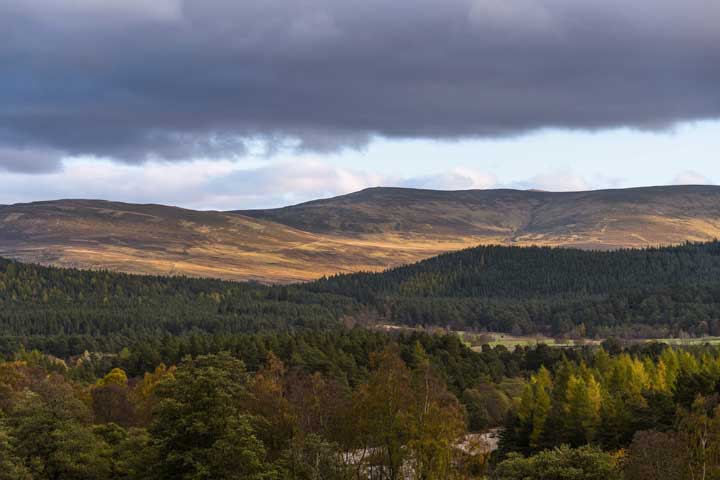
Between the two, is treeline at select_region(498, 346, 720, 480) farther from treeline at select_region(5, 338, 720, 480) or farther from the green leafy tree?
the green leafy tree

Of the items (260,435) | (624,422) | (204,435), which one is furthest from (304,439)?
(624,422)

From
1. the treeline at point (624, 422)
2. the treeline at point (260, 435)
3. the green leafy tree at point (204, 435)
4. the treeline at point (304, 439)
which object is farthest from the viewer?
the green leafy tree at point (204, 435)

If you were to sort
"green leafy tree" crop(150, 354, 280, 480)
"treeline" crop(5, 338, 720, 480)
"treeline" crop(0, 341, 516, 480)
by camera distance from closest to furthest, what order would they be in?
"treeline" crop(5, 338, 720, 480) → "treeline" crop(0, 341, 516, 480) → "green leafy tree" crop(150, 354, 280, 480)

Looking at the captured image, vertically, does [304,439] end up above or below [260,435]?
above

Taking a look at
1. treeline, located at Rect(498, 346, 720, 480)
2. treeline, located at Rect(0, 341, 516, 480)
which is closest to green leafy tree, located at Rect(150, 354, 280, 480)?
treeline, located at Rect(0, 341, 516, 480)

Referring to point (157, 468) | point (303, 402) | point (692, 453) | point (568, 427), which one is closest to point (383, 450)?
point (303, 402)

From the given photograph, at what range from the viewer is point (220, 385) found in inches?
3164

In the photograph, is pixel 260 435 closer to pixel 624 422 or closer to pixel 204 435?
pixel 204 435

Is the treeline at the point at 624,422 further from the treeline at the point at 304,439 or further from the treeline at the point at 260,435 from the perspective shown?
the treeline at the point at 260,435

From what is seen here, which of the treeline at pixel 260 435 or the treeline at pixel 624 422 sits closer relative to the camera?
the treeline at pixel 624 422

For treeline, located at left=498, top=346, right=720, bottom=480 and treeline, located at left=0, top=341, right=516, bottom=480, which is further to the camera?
treeline, located at left=0, top=341, right=516, bottom=480

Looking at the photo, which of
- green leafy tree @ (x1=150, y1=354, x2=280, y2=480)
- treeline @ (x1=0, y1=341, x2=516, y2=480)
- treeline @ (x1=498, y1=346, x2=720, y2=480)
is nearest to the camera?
treeline @ (x1=498, y1=346, x2=720, y2=480)

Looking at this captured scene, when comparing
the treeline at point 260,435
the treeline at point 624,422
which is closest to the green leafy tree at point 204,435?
the treeline at point 260,435

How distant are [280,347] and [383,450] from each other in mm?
100274
